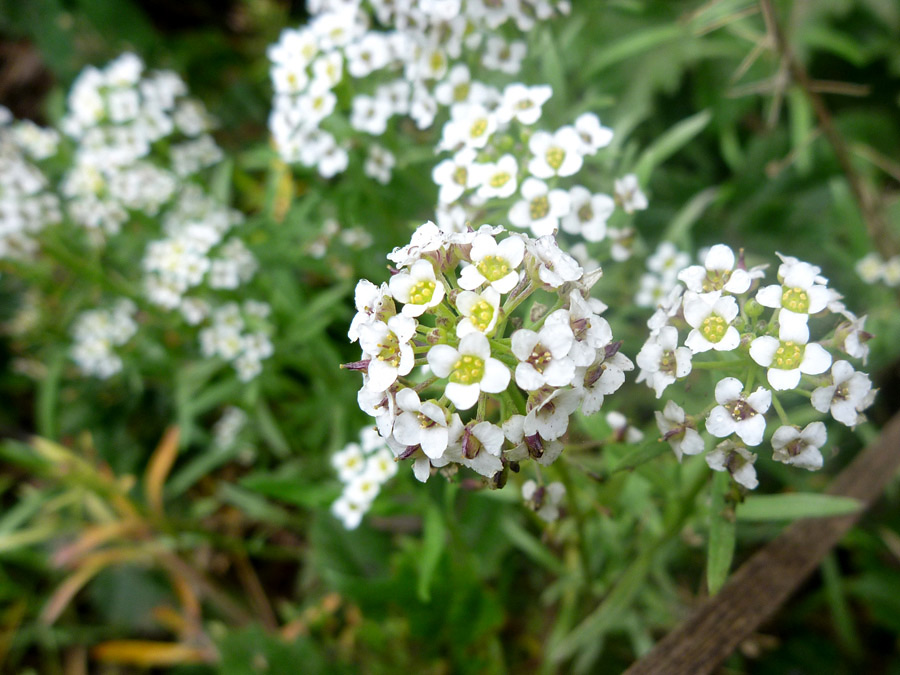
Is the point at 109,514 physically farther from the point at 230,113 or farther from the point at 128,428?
the point at 230,113

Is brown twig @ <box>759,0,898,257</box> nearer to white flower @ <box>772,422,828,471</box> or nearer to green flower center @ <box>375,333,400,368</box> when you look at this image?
white flower @ <box>772,422,828,471</box>

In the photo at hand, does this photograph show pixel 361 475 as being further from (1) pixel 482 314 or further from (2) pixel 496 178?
(1) pixel 482 314

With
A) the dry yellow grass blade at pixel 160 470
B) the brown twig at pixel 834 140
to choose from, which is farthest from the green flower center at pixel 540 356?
the dry yellow grass blade at pixel 160 470

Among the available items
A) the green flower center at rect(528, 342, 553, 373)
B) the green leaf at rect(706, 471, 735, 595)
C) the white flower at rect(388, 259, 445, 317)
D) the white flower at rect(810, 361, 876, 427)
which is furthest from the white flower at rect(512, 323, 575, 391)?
the green leaf at rect(706, 471, 735, 595)

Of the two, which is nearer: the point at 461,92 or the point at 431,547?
the point at 431,547

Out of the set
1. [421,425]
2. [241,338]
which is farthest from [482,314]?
[241,338]

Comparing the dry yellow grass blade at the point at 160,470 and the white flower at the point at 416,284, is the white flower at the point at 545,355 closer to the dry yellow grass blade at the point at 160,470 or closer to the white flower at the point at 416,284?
the white flower at the point at 416,284
